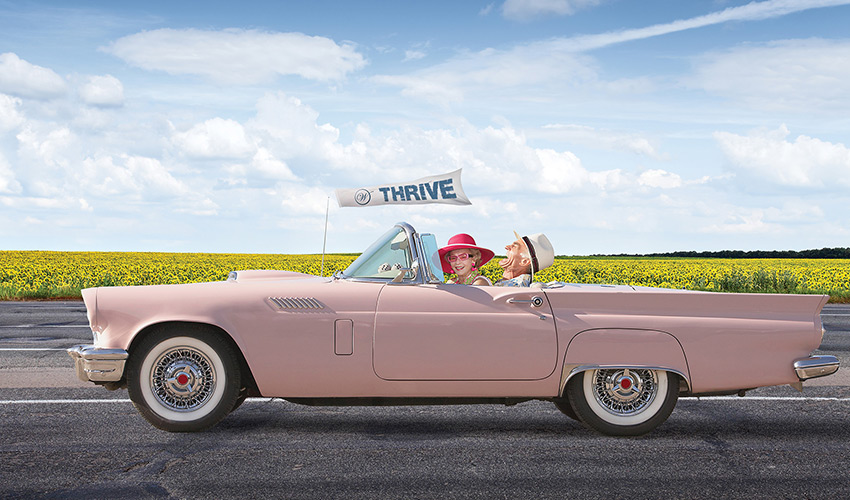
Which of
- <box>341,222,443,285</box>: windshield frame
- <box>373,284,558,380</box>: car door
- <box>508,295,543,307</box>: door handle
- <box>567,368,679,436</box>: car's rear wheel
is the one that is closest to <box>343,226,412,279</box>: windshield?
<box>341,222,443,285</box>: windshield frame

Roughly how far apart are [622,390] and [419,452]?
4.83ft

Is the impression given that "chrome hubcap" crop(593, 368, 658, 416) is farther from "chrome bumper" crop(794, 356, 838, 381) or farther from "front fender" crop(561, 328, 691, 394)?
"chrome bumper" crop(794, 356, 838, 381)

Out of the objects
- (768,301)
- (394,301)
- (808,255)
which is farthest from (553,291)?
(808,255)

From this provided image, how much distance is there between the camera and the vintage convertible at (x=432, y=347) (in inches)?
207

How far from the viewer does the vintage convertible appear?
5.26 metres

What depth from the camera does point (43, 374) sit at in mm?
8195

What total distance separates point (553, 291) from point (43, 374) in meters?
5.55

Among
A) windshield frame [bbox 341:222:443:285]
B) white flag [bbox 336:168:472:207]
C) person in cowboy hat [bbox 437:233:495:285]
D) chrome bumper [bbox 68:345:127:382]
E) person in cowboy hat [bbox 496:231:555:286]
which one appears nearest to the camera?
chrome bumper [bbox 68:345:127:382]

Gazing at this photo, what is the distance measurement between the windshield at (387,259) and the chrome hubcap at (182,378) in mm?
1144

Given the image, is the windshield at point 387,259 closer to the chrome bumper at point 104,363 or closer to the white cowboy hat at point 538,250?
the white cowboy hat at point 538,250

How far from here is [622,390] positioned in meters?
5.44

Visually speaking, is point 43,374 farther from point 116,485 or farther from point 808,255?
point 808,255

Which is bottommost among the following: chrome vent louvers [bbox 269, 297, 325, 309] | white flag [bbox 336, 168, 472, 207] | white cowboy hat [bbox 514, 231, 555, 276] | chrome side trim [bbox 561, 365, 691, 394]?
chrome side trim [bbox 561, 365, 691, 394]

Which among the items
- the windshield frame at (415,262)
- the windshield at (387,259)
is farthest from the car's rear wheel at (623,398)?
the windshield at (387,259)
